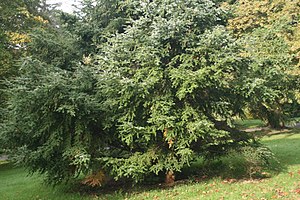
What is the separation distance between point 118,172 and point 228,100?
Result: 3.53 meters

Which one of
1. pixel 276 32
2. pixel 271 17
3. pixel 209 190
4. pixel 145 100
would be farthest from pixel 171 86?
pixel 271 17

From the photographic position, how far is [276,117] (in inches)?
625

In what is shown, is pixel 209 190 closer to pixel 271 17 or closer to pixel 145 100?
pixel 145 100

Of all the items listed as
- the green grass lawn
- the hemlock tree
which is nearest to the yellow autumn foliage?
the hemlock tree

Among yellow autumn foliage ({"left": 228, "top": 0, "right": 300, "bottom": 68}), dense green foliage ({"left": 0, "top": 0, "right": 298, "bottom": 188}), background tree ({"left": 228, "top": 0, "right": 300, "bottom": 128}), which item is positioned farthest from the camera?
yellow autumn foliage ({"left": 228, "top": 0, "right": 300, "bottom": 68})

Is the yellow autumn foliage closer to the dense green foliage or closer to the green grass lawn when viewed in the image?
the dense green foliage

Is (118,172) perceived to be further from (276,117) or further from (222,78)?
(276,117)

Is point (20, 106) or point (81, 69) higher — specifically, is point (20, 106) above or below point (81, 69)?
below

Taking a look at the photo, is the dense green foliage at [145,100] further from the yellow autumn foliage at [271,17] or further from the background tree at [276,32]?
the yellow autumn foliage at [271,17]

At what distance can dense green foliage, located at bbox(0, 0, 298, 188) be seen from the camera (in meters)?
7.19

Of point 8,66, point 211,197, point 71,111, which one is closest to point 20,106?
point 71,111

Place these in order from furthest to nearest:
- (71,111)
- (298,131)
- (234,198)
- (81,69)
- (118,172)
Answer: (298,131) < (81,69) < (118,172) < (71,111) < (234,198)

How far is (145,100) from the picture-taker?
7535mm

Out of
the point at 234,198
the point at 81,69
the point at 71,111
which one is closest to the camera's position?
the point at 234,198
